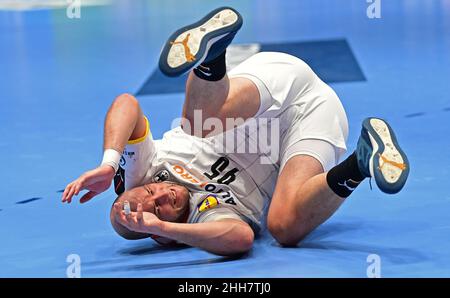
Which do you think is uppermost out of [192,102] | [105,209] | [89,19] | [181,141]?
[192,102]

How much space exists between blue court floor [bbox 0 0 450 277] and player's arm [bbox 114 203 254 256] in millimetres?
61

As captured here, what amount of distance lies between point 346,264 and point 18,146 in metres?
2.94

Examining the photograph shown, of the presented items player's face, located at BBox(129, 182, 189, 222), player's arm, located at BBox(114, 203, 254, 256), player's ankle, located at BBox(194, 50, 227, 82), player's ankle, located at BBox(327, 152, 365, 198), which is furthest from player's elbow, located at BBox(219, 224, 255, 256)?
player's ankle, located at BBox(194, 50, 227, 82)

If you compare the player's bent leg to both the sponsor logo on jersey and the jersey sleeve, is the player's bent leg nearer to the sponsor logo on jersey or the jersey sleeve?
the sponsor logo on jersey

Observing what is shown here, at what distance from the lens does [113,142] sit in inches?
154

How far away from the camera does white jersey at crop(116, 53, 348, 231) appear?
4.17m

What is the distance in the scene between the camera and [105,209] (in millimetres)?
4648

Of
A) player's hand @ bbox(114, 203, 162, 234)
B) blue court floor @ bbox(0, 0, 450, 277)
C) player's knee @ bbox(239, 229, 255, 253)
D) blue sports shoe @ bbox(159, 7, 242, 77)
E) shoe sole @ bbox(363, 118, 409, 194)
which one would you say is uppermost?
blue sports shoe @ bbox(159, 7, 242, 77)

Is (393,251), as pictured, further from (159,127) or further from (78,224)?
(159,127)

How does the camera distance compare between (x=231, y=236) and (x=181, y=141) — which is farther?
(x=181, y=141)

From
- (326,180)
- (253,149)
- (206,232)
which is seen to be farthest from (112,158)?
(326,180)

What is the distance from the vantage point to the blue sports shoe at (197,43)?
383cm

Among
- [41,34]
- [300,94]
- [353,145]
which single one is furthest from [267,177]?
[41,34]

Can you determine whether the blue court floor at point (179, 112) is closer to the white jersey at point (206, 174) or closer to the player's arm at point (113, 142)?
the white jersey at point (206, 174)
